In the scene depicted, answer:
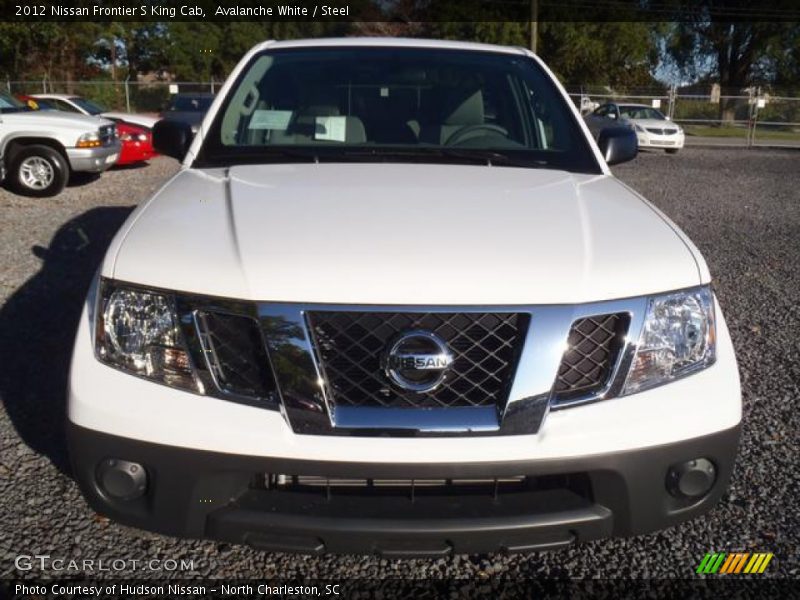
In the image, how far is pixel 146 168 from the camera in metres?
14.2

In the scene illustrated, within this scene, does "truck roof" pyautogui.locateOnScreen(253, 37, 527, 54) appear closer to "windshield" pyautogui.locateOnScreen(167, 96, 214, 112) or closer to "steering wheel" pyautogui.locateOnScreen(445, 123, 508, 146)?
"steering wheel" pyautogui.locateOnScreen(445, 123, 508, 146)

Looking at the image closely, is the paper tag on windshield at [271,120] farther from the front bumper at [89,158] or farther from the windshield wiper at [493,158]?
the front bumper at [89,158]

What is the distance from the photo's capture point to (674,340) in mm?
2105

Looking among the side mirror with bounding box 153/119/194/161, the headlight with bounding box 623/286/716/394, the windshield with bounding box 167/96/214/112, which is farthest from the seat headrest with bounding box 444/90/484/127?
the windshield with bounding box 167/96/214/112

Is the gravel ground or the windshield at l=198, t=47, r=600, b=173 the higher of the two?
the windshield at l=198, t=47, r=600, b=173

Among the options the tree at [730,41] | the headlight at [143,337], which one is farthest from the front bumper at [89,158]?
the tree at [730,41]

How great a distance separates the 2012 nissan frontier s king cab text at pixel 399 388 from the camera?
6.26 ft

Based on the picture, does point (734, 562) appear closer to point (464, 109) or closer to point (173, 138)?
point (464, 109)

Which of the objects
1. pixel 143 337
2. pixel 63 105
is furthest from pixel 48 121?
pixel 143 337

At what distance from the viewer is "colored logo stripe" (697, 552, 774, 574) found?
2496 millimetres

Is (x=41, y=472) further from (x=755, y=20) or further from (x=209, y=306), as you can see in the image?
(x=755, y=20)

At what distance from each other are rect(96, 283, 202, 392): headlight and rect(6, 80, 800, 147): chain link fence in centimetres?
2636

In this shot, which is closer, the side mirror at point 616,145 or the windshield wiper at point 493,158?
the windshield wiper at point 493,158

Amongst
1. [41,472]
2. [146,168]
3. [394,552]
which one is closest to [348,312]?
[394,552]
